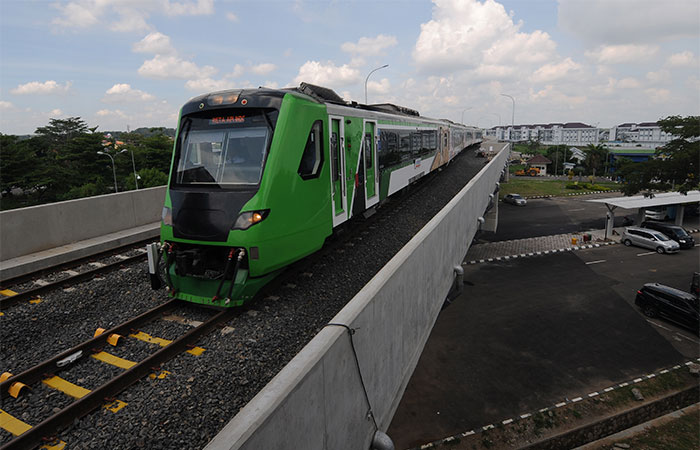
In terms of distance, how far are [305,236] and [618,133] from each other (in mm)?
221029

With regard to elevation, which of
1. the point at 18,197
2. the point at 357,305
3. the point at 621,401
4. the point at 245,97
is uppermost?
the point at 245,97

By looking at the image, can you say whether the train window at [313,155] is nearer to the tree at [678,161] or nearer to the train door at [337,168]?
the train door at [337,168]

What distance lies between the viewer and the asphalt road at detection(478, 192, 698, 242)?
33.9m

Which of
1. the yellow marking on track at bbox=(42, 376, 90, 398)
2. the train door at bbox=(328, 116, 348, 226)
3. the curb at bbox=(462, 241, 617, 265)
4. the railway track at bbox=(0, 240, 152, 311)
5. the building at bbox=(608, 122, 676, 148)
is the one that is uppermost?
the building at bbox=(608, 122, 676, 148)

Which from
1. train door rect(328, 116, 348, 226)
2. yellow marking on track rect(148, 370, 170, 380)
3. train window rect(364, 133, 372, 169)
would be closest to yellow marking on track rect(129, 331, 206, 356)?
yellow marking on track rect(148, 370, 170, 380)

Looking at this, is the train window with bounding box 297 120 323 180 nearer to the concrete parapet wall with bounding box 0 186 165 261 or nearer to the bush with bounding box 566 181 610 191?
the concrete parapet wall with bounding box 0 186 165 261

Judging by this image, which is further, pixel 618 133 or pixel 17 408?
pixel 618 133

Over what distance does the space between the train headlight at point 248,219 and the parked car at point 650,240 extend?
3140 cm

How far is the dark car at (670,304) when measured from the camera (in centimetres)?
1714

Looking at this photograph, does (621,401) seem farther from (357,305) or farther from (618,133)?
(618,133)

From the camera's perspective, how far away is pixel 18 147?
43469mm

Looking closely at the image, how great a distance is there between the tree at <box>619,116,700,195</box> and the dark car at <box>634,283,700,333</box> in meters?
13.0

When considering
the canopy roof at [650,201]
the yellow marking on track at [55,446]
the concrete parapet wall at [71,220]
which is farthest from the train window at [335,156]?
the canopy roof at [650,201]

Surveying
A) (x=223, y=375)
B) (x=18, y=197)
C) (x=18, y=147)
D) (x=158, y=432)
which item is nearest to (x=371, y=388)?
(x=223, y=375)
